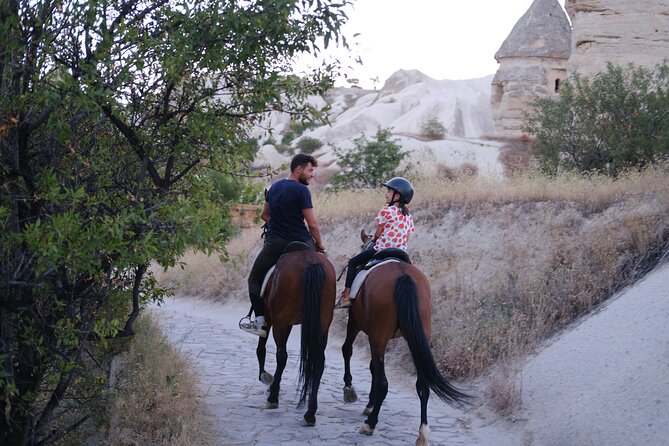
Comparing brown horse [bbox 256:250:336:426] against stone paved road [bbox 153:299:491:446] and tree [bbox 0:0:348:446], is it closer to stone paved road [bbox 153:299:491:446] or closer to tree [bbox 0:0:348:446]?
stone paved road [bbox 153:299:491:446]

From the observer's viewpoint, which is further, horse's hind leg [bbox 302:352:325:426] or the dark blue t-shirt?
the dark blue t-shirt

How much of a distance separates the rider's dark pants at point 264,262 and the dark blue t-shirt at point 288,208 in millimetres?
81

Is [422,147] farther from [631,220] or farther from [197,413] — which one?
[197,413]

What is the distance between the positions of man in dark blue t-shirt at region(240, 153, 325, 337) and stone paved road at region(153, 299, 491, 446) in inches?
58.2

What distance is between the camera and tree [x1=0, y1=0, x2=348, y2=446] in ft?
17.3

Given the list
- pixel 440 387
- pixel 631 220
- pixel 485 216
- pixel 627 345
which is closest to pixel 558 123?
pixel 485 216

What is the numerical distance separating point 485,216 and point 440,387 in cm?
869

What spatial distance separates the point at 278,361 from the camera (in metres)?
8.31

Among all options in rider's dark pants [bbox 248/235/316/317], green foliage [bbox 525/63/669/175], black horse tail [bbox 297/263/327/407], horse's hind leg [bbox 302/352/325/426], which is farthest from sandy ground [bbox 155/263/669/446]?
green foliage [bbox 525/63/669/175]

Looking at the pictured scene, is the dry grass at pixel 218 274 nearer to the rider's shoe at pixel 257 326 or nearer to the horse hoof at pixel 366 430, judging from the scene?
the rider's shoe at pixel 257 326

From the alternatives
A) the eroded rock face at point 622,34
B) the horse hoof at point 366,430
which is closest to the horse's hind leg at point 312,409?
the horse hoof at point 366,430

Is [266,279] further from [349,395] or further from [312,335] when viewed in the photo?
[349,395]

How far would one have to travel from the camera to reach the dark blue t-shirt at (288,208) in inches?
336

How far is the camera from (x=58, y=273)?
5.67m
